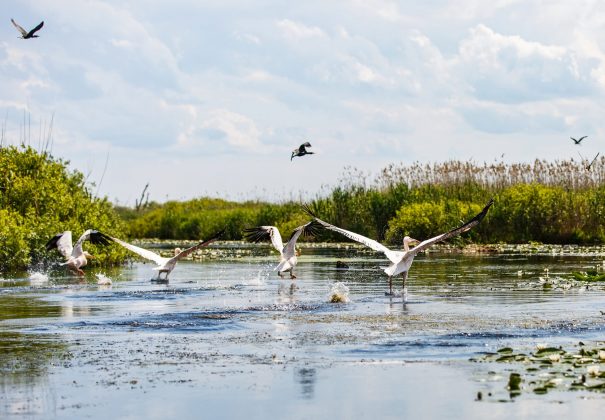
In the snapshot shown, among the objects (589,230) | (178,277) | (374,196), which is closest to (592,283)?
(178,277)

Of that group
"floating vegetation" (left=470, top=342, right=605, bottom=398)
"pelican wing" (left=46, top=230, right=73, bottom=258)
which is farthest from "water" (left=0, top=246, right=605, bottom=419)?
"pelican wing" (left=46, top=230, right=73, bottom=258)

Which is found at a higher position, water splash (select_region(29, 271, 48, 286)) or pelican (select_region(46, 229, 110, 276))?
pelican (select_region(46, 229, 110, 276))

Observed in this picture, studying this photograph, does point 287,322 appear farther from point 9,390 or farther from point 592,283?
point 592,283

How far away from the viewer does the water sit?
1054 cm

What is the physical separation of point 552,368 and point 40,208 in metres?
27.1

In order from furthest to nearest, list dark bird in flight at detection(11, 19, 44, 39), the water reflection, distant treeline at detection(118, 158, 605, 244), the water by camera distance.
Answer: distant treeline at detection(118, 158, 605, 244) < dark bird in flight at detection(11, 19, 44, 39) < the water reflection < the water

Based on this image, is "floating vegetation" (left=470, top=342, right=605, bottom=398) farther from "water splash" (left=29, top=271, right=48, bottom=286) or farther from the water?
"water splash" (left=29, top=271, right=48, bottom=286)

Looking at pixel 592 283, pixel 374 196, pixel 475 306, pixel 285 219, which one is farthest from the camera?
pixel 285 219

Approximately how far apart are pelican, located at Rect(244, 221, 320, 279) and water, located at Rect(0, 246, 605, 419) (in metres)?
1.72

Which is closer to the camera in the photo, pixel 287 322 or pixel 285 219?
pixel 287 322

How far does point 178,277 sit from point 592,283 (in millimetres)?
11992

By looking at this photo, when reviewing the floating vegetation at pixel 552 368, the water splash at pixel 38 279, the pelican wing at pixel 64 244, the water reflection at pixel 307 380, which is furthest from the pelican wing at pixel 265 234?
the water reflection at pixel 307 380

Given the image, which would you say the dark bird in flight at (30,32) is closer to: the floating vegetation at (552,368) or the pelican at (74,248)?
the pelican at (74,248)

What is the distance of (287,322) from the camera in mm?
17328
